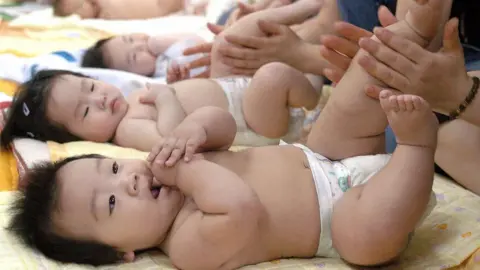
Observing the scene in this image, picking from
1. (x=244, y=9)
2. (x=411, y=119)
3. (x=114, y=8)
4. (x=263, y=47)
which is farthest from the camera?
(x=114, y=8)

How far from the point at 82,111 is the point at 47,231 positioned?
1.87ft

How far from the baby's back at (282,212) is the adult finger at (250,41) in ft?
1.61

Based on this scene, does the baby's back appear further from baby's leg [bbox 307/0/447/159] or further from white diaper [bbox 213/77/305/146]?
white diaper [bbox 213/77/305/146]

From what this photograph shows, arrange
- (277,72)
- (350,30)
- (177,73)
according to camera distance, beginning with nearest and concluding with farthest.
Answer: (350,30) → (277,72) → (177,73)

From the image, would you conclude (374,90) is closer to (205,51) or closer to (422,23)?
(422,23)

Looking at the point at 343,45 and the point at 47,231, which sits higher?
the point at 343,45

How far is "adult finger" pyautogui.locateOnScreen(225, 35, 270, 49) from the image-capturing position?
1302mm

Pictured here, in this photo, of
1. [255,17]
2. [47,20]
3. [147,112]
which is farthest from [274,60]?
[47,20]

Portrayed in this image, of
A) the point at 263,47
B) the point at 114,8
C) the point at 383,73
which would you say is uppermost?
the point at 383,73

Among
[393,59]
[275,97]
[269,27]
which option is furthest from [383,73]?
[269,27]

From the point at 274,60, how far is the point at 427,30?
0.52 metres

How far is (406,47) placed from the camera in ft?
2.68

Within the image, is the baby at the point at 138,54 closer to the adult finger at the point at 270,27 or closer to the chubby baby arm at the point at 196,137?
the adult finger at the point at 270,27

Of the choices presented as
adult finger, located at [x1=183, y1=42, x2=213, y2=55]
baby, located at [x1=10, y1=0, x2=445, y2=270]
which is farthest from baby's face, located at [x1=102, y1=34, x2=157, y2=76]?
baby, located at [x1=10, y1=0, x2=445, y2=270]
